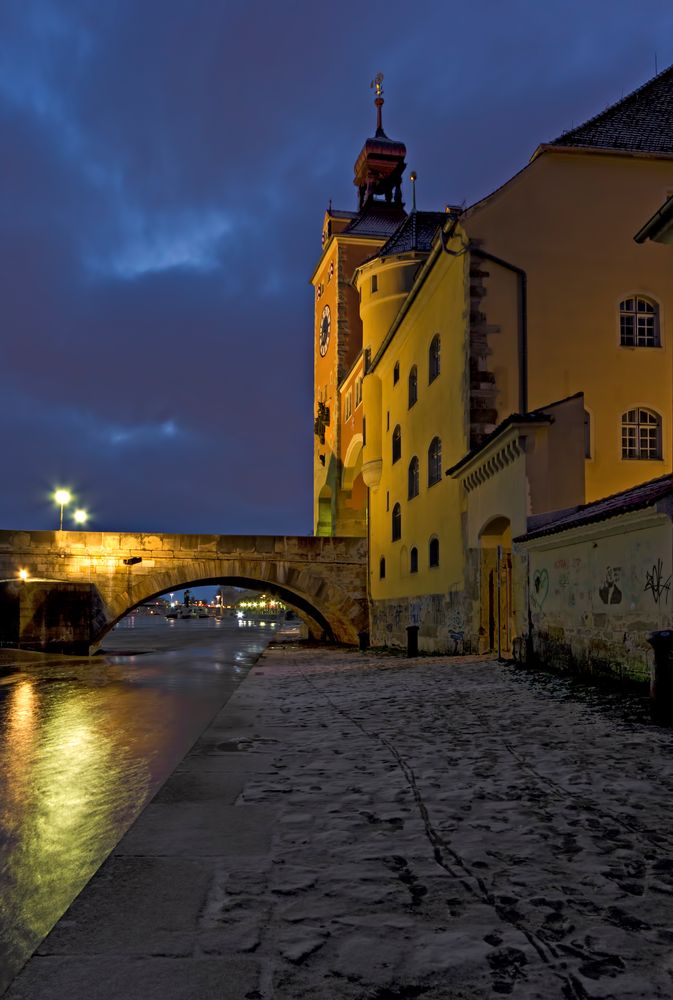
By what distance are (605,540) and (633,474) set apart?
9.76 m

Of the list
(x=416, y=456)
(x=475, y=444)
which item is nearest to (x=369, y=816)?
(x=475, y=444)

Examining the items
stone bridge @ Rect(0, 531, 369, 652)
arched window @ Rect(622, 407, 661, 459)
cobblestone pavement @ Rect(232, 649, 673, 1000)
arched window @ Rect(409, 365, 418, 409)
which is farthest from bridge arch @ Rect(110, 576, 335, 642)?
cobblestone pavement @ Rect(232, 649, 673, 1000)

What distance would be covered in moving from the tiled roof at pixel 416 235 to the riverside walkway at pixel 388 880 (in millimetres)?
28262

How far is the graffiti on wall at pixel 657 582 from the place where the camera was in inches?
368

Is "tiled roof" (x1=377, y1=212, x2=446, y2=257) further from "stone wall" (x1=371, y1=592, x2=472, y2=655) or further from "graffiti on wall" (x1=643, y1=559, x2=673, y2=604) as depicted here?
"graffiti on wall" (x1=643, y1=559, x2=673, y2=604)

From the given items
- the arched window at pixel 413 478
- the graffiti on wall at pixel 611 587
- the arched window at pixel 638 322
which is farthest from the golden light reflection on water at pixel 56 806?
the arched window at pixel 638 322

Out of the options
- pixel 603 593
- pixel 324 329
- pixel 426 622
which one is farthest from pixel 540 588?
pixel 324 329

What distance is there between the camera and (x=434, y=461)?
77.4 feet

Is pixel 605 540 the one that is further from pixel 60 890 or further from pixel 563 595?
pixel 60 890

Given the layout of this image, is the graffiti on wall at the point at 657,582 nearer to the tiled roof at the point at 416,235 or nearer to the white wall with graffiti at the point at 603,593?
the white wall with graffiti at the point at 603,593

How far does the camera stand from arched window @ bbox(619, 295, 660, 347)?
819 inches

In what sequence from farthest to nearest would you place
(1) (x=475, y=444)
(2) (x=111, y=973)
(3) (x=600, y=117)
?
(3) (x=600, y=117) < (1) (x=475, y=444) < (2) (x=111, y=973)

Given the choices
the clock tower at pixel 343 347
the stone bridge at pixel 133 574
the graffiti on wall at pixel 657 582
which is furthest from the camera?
the clock tower at pixel 343 347

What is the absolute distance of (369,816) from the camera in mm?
4484
